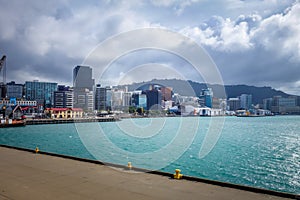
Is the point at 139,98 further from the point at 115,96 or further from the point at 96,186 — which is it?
the point at 96,186

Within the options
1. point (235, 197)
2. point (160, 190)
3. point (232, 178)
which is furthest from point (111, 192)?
point (232, 178)

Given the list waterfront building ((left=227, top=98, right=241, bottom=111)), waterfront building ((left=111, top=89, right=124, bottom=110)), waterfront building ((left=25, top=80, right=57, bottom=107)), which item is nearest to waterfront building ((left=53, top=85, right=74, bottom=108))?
waterfront building ((left=25, top=80, right=57, bottom=107))

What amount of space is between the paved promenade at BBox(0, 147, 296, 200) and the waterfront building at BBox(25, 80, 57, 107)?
174 m

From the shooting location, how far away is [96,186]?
653 cm

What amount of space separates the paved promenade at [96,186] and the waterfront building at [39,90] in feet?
571

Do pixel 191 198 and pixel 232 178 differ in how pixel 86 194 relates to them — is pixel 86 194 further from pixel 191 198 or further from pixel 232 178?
pixel 232 178

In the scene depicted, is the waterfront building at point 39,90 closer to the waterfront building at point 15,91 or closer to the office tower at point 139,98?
the waterfront building at point 15,91

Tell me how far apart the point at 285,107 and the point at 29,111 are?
17966 centimetres

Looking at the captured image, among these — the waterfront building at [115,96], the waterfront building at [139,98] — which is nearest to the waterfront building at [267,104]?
the waterfront building at [139,98]

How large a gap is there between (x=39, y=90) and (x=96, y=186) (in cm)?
18419

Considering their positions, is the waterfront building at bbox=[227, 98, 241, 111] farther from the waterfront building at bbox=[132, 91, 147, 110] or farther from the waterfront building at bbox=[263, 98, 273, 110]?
the waterfront building at bbox=[132, 91, 147, 110]

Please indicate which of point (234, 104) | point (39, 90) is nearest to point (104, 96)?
point (39, 90)

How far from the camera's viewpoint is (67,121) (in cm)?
8806

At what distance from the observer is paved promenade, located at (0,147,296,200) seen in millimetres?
5773
